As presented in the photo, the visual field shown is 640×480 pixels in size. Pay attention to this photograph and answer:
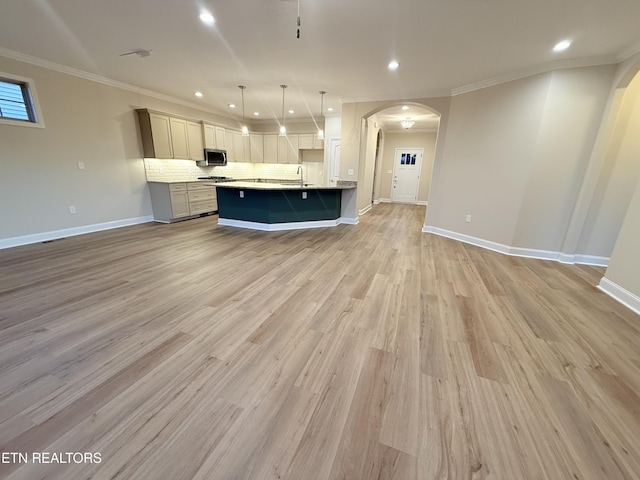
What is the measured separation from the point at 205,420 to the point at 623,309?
12.9 ft

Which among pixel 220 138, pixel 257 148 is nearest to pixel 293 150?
pixel 257 148

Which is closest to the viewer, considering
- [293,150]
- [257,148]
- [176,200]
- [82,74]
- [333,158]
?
[82,74]

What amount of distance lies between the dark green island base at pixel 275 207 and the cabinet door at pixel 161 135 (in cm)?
153

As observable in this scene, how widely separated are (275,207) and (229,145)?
3661 mm

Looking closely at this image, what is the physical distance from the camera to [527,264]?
3.80 m

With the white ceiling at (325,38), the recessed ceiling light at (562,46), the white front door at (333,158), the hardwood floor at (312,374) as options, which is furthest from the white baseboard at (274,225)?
the recessed ceiling light at (562,46)

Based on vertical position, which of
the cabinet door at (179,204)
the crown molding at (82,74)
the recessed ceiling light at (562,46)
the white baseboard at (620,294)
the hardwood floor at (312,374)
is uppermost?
the recessed ceiling light at (562,46)

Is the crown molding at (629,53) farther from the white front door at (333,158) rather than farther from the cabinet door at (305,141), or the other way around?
the cabinet door at (305,141)

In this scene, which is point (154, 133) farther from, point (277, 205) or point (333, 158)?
point (333, 158)

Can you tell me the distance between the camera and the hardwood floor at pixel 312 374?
116 centimetres

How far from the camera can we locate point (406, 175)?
9.96 metres

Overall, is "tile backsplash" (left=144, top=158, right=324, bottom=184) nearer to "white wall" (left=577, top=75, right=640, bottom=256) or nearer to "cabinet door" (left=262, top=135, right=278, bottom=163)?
"cabinet door" (left=262, top=135, right=278, bottom=163)

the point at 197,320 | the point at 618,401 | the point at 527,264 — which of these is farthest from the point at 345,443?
the point at 527,264

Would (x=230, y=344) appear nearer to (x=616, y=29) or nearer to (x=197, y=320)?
(x=197, y=320)
